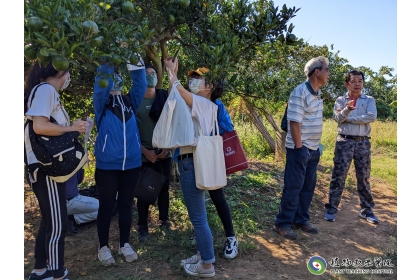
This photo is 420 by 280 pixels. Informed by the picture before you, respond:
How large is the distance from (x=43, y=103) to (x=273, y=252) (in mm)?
2446

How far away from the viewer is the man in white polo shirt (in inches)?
144

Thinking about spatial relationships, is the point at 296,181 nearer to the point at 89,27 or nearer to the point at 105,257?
the point at 105,257

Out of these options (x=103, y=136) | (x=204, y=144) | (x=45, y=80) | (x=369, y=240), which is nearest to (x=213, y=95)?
(x=204, y=144)

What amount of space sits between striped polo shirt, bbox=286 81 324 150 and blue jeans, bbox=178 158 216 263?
1.38 meters

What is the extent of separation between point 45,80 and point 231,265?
2133 millimetres

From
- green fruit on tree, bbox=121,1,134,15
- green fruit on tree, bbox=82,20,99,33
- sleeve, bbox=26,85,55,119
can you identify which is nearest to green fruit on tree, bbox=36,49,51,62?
green fruit on tree, bbox=82,20,99,33

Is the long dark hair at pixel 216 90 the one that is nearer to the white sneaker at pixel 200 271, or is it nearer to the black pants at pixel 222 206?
the black pants at pixel 222 206

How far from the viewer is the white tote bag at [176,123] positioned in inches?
106

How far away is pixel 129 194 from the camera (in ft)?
10.0

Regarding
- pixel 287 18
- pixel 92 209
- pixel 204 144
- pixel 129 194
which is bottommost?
pixel 92 209

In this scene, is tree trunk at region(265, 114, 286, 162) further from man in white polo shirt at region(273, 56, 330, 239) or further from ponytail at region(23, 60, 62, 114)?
ponytail at region(23, 60, 62, 114)

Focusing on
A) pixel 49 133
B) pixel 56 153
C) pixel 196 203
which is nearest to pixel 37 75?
pixel 49 133

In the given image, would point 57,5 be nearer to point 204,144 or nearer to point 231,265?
point 204,144

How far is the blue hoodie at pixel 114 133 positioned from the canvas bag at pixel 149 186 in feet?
1.48
